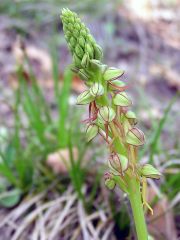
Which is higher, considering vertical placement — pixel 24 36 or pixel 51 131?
pixel 24 36

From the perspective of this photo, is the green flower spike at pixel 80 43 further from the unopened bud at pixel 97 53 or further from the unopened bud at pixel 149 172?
the unopened bud at pixel 149 172

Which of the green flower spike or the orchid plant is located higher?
the green flower spike

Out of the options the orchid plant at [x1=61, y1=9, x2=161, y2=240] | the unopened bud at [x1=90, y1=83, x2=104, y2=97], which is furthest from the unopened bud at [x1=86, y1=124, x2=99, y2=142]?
the unopened bud at [x1=90, y1=83, x2=104, y2=97]

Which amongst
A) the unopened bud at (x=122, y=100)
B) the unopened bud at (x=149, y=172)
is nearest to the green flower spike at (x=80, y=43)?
the unopened bud at (x=122, y=100)

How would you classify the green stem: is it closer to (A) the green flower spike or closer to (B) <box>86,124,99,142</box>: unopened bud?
(B) <box>86,124,99,142</box>: unopened bud

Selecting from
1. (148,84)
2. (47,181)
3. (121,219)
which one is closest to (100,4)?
(148,84)

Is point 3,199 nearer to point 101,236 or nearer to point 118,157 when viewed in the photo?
point 101,236

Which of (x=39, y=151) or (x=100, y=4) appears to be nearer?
(x=39, y=151)
